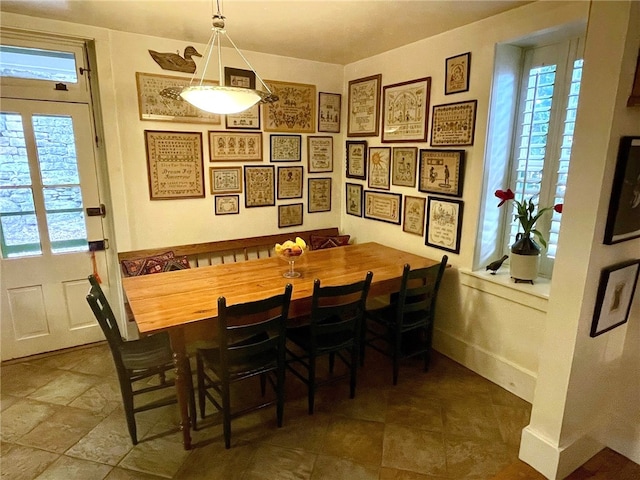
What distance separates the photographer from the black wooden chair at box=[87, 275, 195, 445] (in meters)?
1.89

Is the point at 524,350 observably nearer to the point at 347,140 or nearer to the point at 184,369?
the point at 184,369

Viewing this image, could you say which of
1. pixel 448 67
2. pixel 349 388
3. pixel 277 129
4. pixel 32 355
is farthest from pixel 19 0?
pixel 349 388

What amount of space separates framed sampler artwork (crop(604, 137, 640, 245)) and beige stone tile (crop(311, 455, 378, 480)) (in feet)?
5.02

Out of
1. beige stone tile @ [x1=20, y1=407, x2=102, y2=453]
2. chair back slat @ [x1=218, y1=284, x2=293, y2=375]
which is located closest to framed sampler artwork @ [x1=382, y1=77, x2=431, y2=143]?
chair back slat @ [x1=218, y1=284, x2=293, y2=375]

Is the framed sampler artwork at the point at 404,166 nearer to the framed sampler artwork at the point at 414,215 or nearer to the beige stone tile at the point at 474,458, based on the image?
the framed sampler artwork at the point at 414,215

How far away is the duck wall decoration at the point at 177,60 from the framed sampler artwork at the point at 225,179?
79 cm

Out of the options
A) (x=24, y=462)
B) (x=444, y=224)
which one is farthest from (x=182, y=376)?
(x=444, y=224)

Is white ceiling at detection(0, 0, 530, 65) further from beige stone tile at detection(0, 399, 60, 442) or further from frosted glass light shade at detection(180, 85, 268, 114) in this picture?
beige stone tile at detection(0, 399, 60, 442)

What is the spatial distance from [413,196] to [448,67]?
3.18 ft

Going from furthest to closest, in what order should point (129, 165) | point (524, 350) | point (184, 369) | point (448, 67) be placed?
point (129, 165)
point (448, 67)
point (524, 350)
point (184, 369)

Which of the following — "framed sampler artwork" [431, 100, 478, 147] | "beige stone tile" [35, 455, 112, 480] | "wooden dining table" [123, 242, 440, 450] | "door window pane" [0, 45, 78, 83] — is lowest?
"beige stone tile" [35, 455, 112, 480]

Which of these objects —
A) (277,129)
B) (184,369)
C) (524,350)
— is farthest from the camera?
(277,129)

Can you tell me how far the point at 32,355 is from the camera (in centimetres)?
296

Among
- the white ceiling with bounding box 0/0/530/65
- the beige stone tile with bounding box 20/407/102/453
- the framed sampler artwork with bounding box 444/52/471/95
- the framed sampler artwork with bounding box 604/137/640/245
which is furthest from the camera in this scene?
the framed sampler artwork with bounding box 444/52/471/95
